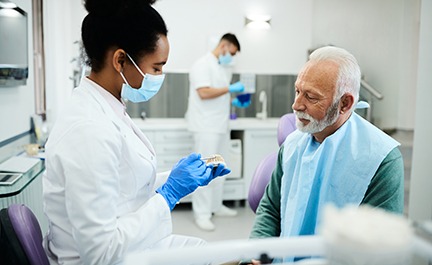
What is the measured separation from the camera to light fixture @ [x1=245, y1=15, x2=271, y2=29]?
4.04 m

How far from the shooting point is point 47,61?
329 centimetres

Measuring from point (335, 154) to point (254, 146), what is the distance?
2.37 m

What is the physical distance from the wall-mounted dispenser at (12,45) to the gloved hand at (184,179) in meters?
1.38

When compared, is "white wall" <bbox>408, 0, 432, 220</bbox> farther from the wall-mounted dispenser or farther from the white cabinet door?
the wall-mounted dispenser

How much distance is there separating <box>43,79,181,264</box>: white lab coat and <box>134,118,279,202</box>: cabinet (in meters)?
2.25

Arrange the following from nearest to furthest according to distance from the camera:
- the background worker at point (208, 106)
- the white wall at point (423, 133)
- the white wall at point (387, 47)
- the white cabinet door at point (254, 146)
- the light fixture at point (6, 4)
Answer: the white wall at point (423, 133)
the light fixture at point (6, 4)
the white wall at point (387, 47)
the background worker at point (208, 106)
the white cabinet door at point (254, 146)

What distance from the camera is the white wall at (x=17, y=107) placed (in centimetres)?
223

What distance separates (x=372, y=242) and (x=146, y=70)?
0.96 metres

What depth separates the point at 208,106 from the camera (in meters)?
3.25

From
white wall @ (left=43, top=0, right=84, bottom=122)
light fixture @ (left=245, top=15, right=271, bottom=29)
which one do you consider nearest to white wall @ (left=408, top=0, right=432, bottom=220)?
light fixture @ (left=245, top=15, right=271, bottom=29)

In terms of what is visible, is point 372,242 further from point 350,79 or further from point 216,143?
point 216,143

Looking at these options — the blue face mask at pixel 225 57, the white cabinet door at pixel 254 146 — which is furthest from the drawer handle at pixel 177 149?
the blue face mask at pixel 225 57

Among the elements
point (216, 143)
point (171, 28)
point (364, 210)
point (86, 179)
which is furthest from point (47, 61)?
point (364, 210)

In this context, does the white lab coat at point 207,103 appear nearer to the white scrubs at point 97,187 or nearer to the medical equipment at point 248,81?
the medical equipment at point 248,81
